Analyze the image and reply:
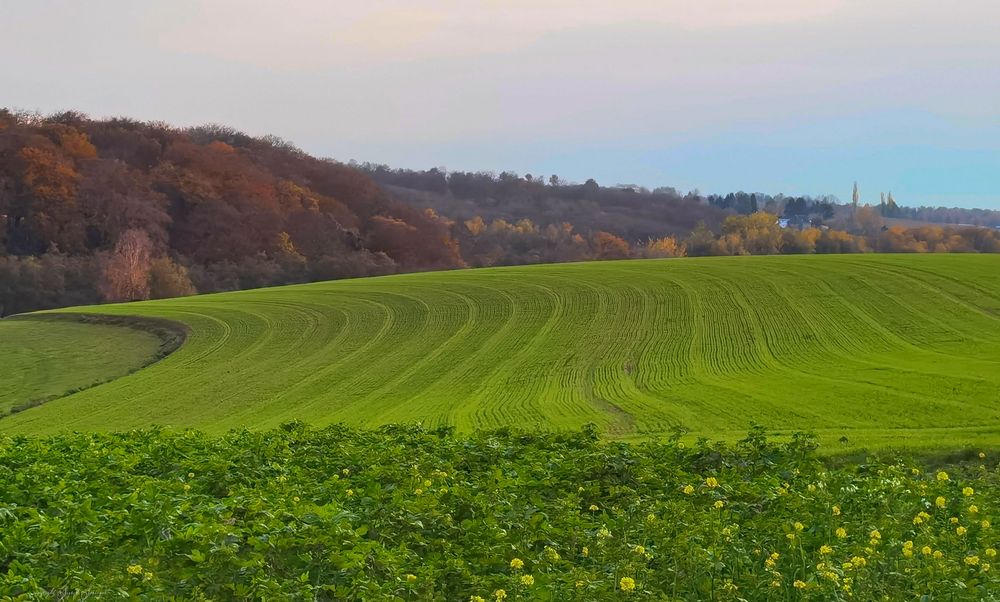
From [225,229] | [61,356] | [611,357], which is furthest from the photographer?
[225,229]

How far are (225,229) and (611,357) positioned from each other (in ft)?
220

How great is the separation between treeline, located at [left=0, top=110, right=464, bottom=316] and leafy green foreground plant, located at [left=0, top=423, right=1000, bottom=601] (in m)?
68.0

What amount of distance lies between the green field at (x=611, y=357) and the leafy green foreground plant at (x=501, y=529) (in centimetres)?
749

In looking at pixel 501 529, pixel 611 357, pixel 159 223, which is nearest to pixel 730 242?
pixel 159 223

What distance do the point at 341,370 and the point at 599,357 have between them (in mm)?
9285

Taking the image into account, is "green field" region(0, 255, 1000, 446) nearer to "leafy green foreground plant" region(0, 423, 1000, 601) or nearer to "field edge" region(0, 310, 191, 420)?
"field edge" region(0, 310, 191, 420)

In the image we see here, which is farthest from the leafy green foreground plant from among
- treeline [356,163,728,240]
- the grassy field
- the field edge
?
treeline [356,163,728,240]

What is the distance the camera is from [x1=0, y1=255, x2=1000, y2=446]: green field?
2194 cm

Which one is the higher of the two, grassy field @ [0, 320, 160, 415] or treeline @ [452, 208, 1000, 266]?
treeline @ [452, 208, 1000, 266]

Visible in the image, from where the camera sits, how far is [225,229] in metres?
90.9

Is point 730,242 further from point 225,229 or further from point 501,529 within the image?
point 501,529

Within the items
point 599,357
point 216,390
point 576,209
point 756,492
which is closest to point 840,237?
point 576,209

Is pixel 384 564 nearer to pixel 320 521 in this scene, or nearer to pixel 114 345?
pixel 320 521

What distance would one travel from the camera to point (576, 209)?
153625 mm
